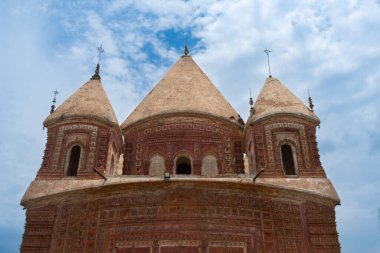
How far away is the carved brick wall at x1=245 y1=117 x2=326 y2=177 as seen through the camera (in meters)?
13.5

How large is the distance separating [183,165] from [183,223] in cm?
466

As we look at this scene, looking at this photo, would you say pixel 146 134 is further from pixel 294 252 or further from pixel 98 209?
pixel 294 252

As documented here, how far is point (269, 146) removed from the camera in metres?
14.0

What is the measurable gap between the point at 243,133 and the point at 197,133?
1.91m

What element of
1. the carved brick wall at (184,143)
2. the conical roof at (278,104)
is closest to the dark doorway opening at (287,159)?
the conical roof at (278,104)

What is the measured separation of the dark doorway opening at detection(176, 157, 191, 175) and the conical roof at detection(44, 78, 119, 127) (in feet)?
9.59

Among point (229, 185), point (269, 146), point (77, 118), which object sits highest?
point (77, 118)

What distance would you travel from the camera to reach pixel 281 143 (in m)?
14.1

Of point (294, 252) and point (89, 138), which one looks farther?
point (89, 138)

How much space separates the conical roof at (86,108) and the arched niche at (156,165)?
6.66 ft

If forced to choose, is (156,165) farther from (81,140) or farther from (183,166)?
(81,140)

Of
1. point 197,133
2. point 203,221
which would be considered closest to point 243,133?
point 197,133

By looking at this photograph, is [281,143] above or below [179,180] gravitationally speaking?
above

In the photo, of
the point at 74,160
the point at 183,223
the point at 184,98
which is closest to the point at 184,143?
the point at 184,98
